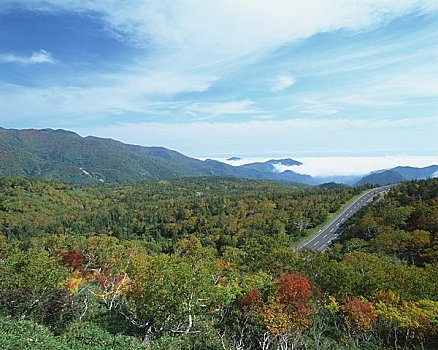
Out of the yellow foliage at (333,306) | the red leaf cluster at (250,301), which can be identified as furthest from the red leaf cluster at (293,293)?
the yellow foliage at (333,306)

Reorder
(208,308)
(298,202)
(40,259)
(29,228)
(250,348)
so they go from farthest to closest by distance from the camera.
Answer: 1. (298,202)
2. (29,228)
3. (208,308)
4. (40,259)
5. (250,348)

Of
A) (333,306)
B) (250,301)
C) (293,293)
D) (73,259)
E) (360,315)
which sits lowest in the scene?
(73,259)

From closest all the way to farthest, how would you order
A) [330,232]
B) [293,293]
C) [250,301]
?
[293,293] < [250,301] < [330,232]

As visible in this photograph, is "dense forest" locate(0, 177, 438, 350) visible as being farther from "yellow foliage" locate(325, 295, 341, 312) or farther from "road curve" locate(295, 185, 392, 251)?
"road curve" locate(295, 185, 392, 251)

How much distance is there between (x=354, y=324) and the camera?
26031 millimetres

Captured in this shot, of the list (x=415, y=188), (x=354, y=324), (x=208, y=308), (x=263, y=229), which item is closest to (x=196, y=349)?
(x=208, y=308)

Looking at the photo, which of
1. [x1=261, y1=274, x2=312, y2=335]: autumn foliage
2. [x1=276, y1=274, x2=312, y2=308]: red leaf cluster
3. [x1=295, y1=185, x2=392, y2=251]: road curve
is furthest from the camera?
[x1=295, y1=185, x2=392, y2=251]: road curve

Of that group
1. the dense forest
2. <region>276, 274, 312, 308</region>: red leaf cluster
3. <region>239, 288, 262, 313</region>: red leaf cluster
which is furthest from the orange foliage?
<region>239, 288, 262, 313</region>: red leaf cluster

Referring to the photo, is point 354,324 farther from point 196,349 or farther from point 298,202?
point 298,202

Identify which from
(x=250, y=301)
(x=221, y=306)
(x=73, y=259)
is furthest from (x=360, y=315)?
(x=73, y=259)

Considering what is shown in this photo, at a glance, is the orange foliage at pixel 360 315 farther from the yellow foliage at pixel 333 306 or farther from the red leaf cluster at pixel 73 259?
the red leaf cluster at pixel 73 259

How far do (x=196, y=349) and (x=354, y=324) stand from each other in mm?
11867

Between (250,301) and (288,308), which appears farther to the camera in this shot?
(250,301)

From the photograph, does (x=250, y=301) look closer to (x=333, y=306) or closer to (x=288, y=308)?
(x=288, y=308)
